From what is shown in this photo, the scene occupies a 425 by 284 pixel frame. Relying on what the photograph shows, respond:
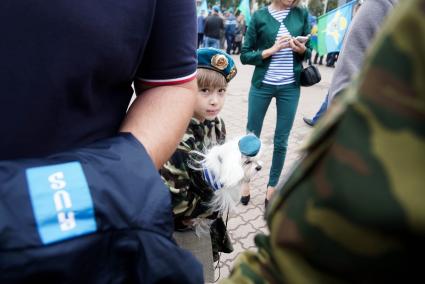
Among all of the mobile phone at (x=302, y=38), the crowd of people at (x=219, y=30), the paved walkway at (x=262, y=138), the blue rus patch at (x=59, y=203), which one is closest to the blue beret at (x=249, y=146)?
the paved walkway at (x=262, y=138)

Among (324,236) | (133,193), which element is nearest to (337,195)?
(324,236)

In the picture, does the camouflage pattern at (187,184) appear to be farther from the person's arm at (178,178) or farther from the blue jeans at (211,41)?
the blue jeans at (211,41)

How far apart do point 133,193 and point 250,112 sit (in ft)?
8.16

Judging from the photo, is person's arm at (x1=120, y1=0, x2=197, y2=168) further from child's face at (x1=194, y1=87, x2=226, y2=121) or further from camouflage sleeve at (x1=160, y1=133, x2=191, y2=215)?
child's face at (x1=194, y1=87, x2=226, y2=121)

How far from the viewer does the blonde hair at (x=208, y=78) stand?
189 cm

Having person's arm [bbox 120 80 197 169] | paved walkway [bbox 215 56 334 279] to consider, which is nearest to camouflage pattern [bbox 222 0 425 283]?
paved walkway [bbox 215 56 334 279]

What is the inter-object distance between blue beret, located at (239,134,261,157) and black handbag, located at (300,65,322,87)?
1.45m

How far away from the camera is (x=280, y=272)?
413 millimetres

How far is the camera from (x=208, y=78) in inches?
74.6

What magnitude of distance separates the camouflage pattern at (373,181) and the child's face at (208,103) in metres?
1.43

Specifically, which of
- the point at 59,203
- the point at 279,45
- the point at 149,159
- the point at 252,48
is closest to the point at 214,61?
the point at 279,45

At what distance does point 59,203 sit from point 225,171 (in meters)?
0.97

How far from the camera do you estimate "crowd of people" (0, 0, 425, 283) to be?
12.4 inches

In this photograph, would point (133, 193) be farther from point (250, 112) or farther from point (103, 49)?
point (250, 112)
